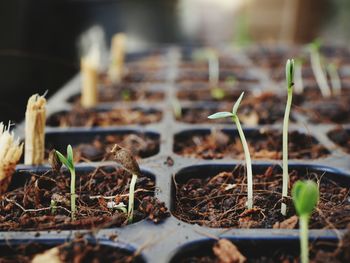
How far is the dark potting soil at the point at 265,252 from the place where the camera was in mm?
594

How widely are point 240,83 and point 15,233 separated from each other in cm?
144

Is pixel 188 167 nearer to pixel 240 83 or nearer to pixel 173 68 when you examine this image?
pixel 240 83

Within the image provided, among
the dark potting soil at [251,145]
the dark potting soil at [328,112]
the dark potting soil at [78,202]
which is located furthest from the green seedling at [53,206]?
the dark potting soil at [328,112]

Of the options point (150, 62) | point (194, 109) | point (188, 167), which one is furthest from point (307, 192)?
point (150, 62)

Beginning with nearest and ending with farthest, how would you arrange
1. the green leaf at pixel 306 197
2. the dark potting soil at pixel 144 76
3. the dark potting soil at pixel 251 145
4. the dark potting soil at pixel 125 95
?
the green leaf at pixel 306 197
the dark potting soil at pixel 251 145
the dark potting soil at pixel 125 95
the dark potting soil at pixel 144 76

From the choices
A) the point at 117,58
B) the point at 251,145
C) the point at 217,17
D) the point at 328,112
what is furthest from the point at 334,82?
the point at 217,17

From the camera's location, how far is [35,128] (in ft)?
2.89

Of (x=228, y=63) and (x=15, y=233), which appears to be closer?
(x=15, y=233)

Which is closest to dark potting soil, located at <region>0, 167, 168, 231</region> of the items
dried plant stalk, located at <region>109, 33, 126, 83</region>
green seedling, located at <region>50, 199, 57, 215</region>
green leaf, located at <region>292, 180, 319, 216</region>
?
green seedling, located at <region>50, 199, 57, 215</region>

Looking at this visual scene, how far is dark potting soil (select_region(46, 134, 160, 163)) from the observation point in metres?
1.06

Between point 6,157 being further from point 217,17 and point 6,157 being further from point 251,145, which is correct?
point 217,17

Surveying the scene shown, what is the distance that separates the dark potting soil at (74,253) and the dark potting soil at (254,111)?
805 mm

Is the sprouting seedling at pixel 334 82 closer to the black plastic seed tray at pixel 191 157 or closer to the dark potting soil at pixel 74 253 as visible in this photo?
the black plastic seed tray at pixel 191 157

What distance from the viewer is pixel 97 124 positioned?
132cm
